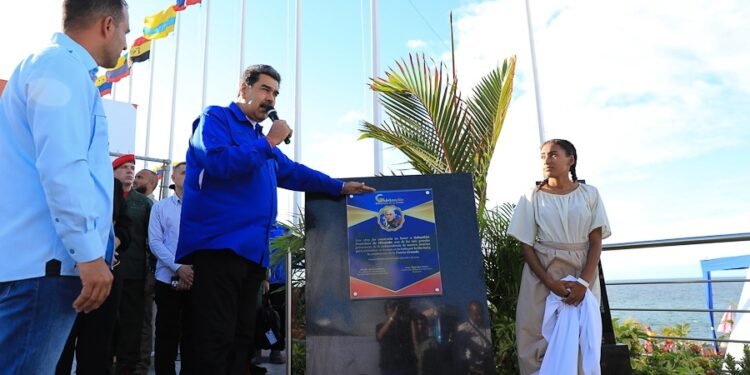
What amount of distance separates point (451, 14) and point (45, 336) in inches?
193

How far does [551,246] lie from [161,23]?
56.6ft

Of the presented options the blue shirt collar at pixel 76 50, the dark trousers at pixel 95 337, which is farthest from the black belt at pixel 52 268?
the dark trousers at pixel 95 337

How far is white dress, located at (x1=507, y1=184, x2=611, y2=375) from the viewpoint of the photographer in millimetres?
2961

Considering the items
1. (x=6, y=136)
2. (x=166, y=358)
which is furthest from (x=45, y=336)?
(x=166, y=358)

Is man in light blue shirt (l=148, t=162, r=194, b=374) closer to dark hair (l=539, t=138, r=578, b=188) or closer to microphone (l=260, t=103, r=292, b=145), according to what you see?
microphone (l=260, t=103, r=292, b=145)

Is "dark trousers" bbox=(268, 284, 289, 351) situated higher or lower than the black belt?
lower

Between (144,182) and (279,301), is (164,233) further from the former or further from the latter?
(279,301)

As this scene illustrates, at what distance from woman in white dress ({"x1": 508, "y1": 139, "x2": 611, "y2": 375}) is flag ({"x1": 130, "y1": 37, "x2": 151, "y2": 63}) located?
18597 mm

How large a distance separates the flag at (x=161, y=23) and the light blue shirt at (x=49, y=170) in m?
17.1

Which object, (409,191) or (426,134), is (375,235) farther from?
(426,134)

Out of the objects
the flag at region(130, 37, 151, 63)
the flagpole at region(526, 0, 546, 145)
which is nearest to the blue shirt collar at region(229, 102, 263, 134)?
the flagpole at region(526, 0, 546, 145)

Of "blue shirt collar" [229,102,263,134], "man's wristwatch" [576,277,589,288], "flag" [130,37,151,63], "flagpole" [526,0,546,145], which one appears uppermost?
"flag" [130,37,151,63]

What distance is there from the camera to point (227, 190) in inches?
92.1

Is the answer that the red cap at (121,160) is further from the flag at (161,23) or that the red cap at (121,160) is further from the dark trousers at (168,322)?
the flag at (161,23)
